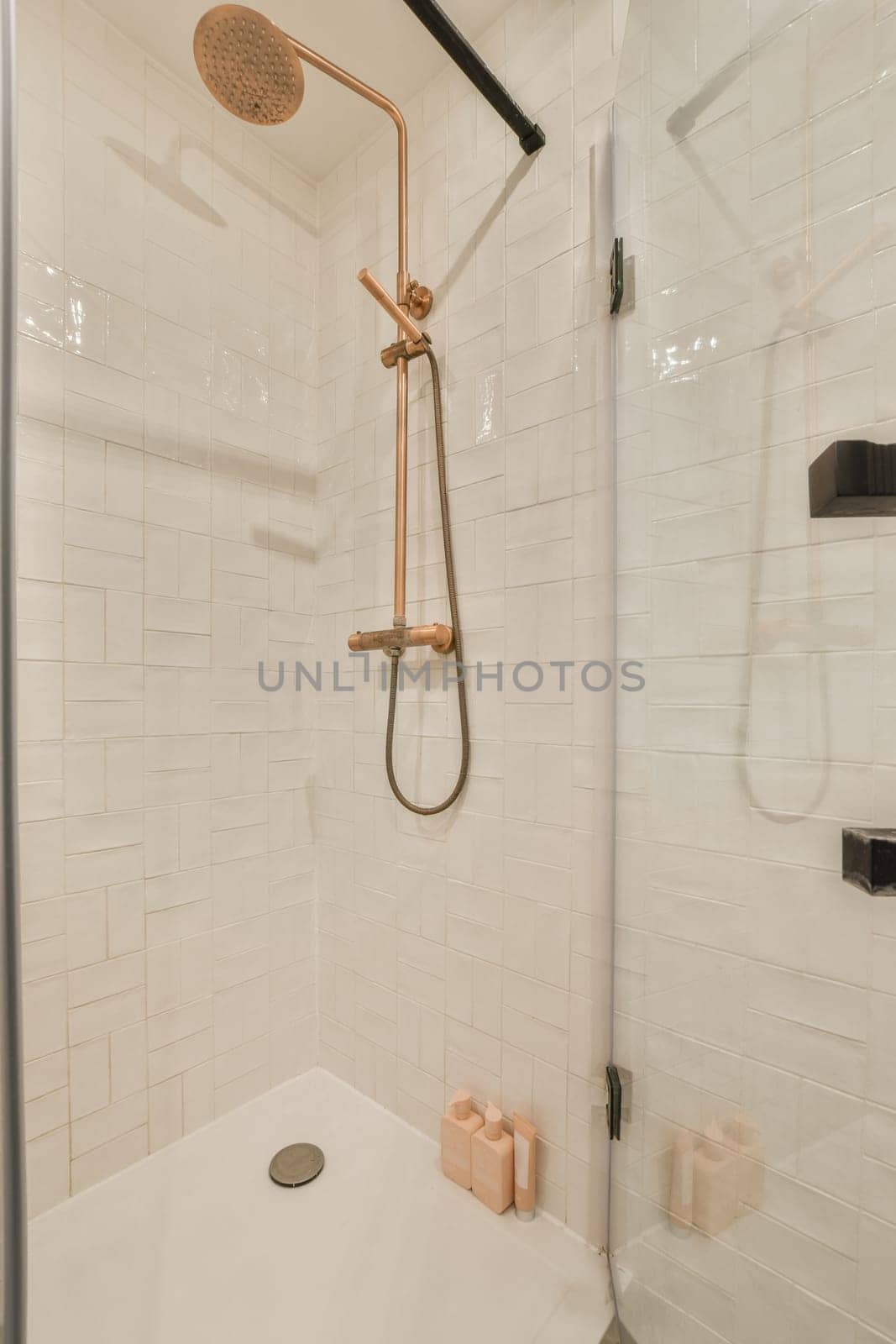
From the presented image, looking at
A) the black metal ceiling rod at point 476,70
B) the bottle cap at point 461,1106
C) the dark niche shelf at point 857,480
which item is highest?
the black metal ceiling rod at point 476,70

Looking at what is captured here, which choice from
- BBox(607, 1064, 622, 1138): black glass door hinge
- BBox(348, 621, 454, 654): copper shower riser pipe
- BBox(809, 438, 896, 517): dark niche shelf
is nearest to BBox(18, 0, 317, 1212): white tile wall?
BBox(348, 621, 454, 654): copper shower riser pipe

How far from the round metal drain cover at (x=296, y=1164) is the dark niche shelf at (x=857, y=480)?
56.5 inches

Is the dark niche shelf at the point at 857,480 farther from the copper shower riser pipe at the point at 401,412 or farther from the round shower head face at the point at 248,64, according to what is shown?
the round shower head face at the point at 248,64

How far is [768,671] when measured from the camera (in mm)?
731

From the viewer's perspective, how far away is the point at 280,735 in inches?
60.1

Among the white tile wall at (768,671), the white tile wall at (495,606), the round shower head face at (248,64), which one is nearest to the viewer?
the white tile wall at (768,671)

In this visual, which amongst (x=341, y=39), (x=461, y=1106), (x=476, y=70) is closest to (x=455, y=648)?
(x=461, y=1106)

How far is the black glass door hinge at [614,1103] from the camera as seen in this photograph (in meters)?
0.99

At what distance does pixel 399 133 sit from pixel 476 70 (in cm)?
25

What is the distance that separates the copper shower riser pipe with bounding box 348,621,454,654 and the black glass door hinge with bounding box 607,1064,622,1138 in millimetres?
776

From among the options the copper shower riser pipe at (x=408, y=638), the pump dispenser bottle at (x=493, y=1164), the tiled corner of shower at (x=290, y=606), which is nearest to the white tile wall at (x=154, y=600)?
the tiled corner of shower at (x=290, y=606)

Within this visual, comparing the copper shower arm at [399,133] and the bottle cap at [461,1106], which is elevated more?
the copper shower arm at [399,133]

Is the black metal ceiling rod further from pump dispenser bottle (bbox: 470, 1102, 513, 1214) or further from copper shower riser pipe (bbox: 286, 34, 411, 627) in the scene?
pump dispenser bottle (bbox: 470, 1102, 513, 1214)

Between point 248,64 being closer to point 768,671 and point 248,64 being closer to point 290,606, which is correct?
point 290,606
